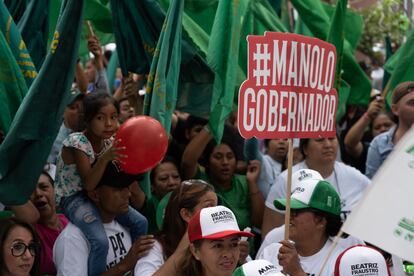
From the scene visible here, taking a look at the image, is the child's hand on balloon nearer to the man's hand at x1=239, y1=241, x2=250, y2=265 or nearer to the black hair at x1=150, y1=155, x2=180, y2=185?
the man's hand at x1=239, y1=241, x2=250, y2=265

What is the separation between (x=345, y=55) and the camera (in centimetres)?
816

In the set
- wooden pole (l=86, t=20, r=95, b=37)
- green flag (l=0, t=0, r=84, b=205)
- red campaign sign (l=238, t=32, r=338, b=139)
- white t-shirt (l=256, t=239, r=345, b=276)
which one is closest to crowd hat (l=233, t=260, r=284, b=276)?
red campaign sign (l=238, t=32, r=338, b=139)

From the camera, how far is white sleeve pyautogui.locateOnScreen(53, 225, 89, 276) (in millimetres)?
5008

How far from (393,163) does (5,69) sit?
3183mm

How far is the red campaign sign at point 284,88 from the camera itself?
15.0 ft

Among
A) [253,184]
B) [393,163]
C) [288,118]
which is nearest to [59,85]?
[288,118]

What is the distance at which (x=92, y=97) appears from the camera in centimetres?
583

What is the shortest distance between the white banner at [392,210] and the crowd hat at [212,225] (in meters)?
1.61

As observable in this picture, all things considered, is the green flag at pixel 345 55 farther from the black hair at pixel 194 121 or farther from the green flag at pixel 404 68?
the black hair at pixel 194 121

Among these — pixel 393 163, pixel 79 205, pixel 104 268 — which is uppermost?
pixel 393 163

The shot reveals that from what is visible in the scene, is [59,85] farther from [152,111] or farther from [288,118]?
[288,118]

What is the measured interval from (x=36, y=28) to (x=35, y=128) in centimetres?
139

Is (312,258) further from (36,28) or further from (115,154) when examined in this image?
(36,28)

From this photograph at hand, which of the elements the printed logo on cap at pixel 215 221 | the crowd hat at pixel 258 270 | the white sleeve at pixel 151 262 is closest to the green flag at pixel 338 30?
the white sleeve at pixel 151 262
